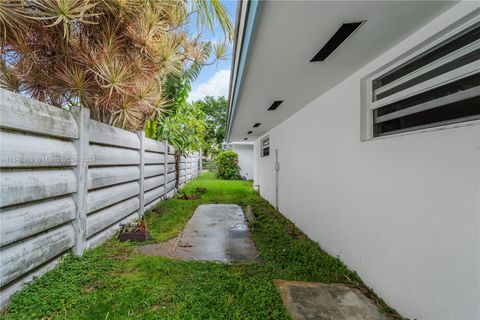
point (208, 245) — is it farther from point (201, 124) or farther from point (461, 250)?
point (201, 124)

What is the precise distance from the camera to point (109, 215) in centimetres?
373

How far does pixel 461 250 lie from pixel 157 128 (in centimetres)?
654

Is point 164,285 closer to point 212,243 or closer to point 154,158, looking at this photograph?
point 212,243

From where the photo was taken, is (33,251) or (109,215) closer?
(33,251)

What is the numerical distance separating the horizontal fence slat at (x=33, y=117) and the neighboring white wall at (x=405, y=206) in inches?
123

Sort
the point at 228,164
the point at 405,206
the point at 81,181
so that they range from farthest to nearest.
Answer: the point at 228,164
the point at 81,181
the point at 405,206

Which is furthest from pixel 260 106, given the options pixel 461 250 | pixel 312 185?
pixel 461 250

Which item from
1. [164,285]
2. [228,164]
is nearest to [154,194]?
[164,285]

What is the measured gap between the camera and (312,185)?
4.35 metres

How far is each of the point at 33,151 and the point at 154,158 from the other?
3905mm

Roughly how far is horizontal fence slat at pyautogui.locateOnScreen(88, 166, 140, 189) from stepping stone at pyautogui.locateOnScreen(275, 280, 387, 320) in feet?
8.22

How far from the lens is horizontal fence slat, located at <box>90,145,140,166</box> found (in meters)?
3.35

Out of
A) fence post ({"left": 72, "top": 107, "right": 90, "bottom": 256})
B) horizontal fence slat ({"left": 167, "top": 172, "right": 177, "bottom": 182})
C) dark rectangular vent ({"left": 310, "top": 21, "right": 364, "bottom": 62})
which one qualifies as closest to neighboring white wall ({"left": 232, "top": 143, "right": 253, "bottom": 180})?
horizontal fence slat ({"left": 167, "top": 172, "right": 177, "bottom": 182})

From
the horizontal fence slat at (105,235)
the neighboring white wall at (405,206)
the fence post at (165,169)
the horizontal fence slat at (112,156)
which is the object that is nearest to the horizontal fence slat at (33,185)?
the horizontal fence slat at (112,156)
